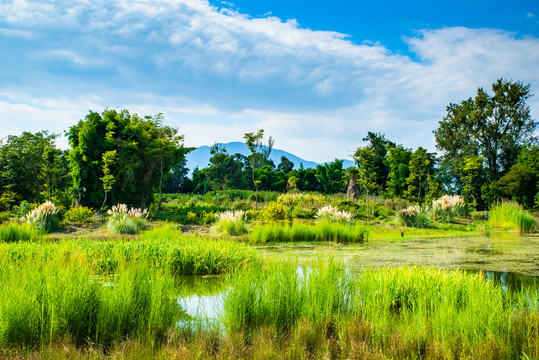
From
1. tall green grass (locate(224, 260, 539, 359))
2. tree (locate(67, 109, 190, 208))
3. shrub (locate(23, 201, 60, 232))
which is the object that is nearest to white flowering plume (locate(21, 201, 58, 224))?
shrub (locate(23, 201, 60, 232))

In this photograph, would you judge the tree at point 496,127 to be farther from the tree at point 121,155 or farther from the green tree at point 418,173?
the tree at point 121,155

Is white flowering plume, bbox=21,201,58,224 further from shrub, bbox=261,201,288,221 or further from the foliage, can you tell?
the foliage

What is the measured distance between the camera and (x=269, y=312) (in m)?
3.95

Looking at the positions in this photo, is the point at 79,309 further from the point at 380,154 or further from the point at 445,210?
the point at 380,154

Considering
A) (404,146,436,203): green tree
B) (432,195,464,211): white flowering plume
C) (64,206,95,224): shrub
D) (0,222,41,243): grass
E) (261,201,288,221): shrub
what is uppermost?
(404,146,436,203): green tree

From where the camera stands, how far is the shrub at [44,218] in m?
12.3

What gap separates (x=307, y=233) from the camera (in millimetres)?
11859

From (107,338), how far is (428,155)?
25.8 m

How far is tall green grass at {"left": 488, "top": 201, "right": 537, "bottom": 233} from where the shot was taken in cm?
1487

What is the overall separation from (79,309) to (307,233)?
8747 millimetres

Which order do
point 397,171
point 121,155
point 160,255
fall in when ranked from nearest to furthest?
1. point 160,255
2. point 121,155
3. point 397,171

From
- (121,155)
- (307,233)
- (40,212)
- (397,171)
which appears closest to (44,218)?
(40,212)

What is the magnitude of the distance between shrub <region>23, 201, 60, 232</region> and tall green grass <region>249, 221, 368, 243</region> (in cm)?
668

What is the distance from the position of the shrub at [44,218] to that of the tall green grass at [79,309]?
9.35 metres
